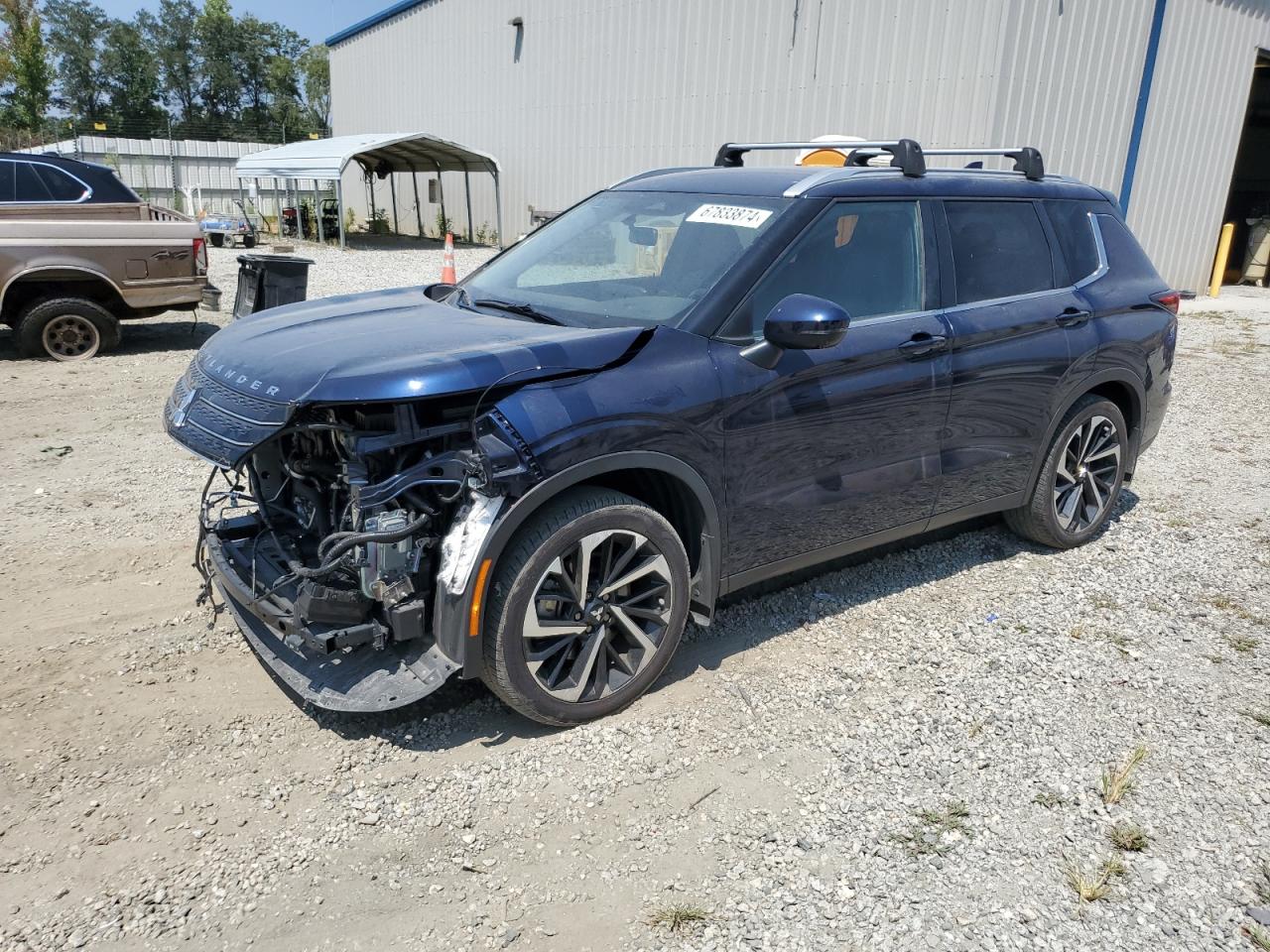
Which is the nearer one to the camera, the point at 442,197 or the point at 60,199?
the point at 60,199

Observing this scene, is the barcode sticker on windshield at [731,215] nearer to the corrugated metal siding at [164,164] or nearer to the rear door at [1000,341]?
the rear door at [1000,341]

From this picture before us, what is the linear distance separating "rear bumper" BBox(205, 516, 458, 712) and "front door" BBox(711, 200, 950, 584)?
124 cm

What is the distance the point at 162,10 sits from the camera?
6875cm

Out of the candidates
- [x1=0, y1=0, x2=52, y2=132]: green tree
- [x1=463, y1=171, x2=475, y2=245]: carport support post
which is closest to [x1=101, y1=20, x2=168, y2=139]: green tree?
[x1=0, y1=0, x2=52, y2=132]: green tree

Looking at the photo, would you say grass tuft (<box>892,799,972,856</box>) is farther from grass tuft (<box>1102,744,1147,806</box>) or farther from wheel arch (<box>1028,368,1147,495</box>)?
wheel arch (<box>1028,368,1147,495</box>)

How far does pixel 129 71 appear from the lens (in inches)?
2694

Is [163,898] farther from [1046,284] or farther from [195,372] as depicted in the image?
[1046,284]

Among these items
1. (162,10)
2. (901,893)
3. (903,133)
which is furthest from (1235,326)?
(162,10)

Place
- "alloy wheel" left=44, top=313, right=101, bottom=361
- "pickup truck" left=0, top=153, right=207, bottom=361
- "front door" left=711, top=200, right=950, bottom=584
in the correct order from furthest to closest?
"alloy wheel" left=44, top=313, right=101, bottom=361
"pickup truck" left=0, top=153, right=207, bottom=361
"front door" left=711, top=200, right=950, bottom=584

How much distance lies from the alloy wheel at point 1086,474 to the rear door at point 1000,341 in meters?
0.40

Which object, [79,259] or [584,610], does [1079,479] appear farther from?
[79,259]

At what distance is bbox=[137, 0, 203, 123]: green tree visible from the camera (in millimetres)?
69000

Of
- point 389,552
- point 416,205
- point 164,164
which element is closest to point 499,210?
point 416,205

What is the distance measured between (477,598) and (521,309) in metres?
1.43
